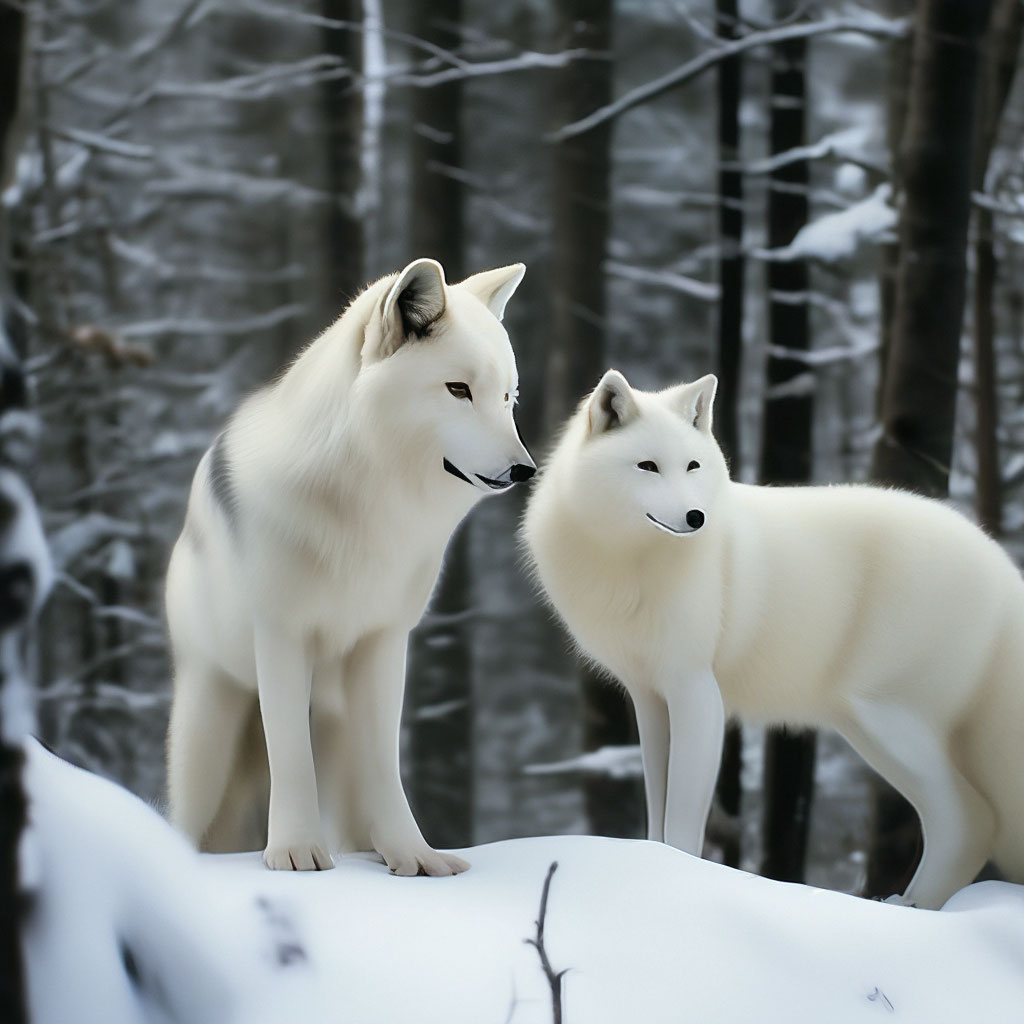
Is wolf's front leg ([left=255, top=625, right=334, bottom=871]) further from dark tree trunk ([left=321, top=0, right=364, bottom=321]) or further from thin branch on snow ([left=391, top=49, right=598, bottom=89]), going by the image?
thin branch on snow ([left=391, top=49, right=598, bottom=89])

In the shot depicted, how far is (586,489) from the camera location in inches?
64.7

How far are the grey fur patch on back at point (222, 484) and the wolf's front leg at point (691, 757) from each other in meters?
0.69

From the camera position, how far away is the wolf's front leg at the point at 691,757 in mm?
1610

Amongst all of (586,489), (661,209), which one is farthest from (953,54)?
(586,489)

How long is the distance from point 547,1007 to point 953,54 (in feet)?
7.33

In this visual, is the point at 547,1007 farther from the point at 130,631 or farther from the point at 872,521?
the point at 130,631

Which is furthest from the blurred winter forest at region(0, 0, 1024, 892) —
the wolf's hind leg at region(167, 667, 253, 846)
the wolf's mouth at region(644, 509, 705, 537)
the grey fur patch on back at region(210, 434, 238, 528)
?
the grey fur patch on back at region(210, 434, 238, 528)

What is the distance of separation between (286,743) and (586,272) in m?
2.00

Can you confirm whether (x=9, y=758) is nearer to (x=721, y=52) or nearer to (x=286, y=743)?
(x=286, y=743)

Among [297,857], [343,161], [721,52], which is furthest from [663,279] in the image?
[297,857]

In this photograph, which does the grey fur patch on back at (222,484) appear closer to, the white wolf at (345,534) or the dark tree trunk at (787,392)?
the white wolf at (345,534)

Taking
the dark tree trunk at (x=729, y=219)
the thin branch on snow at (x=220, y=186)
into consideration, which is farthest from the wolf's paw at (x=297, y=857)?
the thin branch on snow at (x=220, y=186)

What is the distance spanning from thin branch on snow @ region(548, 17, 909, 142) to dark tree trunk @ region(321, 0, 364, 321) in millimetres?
572

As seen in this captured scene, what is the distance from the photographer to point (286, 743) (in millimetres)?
1355
